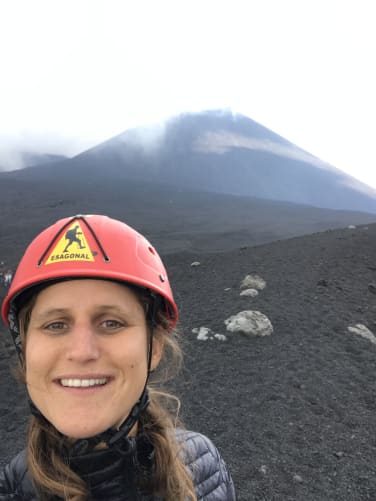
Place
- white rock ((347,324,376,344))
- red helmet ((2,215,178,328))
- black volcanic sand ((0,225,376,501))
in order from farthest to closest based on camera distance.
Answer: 1. white rock ((347,324,376,344))
2. black volcanic sand ((0,225,376,501))
3. red helmet ((2,215,178,328))

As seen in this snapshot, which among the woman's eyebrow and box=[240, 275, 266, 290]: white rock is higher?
the woman's eyebrow

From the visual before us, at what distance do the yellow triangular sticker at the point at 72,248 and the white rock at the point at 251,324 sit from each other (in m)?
5.80

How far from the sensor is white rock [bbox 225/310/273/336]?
22.6 ft

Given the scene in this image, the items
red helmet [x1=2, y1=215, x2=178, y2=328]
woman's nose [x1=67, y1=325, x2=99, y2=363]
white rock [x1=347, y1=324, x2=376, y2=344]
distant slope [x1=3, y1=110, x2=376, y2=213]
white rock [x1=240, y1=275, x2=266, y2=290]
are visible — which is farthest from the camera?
distant slope [x1=3, y1=110, x2=376, y2=213]

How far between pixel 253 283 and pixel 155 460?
930 centimetres

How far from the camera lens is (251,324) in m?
7.00

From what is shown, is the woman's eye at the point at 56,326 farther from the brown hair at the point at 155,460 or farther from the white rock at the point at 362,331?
the white rock at the point at 362,331

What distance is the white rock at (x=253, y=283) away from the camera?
10.4m

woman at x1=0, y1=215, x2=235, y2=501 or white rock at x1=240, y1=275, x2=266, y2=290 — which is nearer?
woman at x1=0, y1=215, x2=235, y2=501

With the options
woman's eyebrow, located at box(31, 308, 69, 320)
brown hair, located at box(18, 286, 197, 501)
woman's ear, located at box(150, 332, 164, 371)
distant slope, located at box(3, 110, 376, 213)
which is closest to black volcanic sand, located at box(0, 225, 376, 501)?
brown hair, located at box(18, 286, 197, 501)

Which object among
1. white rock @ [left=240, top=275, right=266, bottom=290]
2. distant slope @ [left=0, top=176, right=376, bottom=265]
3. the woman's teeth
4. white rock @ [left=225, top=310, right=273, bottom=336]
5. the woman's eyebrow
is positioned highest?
the woman's eyebrow

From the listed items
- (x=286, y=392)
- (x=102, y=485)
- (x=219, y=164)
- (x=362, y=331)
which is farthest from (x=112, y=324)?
(x=219, y=164)

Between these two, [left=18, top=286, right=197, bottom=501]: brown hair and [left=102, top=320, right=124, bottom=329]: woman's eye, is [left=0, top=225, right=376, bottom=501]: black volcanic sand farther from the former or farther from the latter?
[left=102, top=320, right=124, bottom=329]: woman's eye

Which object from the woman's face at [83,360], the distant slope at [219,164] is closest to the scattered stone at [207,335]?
the woman's face at [83,360]
